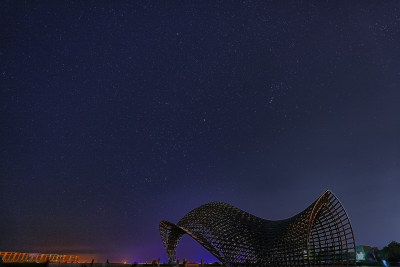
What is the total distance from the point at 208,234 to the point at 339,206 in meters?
22.6

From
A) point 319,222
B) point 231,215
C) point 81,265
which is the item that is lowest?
point 81,265

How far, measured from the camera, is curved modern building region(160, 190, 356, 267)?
31.4m

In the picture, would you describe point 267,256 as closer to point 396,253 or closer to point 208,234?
point 208,234

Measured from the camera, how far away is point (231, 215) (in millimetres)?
45094

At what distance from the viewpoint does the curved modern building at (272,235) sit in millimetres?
31422

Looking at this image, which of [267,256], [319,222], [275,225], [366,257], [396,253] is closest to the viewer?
[319,222]

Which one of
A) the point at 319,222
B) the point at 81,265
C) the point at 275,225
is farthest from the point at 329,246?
the point at 81,265

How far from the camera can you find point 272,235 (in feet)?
122

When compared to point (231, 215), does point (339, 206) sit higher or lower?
lower

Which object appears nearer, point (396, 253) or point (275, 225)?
point (275, 225)

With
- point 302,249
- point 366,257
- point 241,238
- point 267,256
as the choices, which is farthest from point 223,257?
point 366,257

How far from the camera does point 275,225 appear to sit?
39.2 m

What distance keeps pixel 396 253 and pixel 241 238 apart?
2032 inches

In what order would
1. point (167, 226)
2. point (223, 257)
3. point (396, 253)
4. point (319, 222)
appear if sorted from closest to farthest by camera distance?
point (319, 222) → point (223, 257) → point (167, 226) → point (396, 253)
